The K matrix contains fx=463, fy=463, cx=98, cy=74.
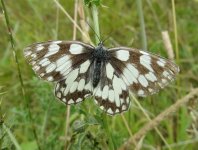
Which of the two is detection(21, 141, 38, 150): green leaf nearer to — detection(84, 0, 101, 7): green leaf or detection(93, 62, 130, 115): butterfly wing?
detection(93, 62, 130, 115): butterfly wing

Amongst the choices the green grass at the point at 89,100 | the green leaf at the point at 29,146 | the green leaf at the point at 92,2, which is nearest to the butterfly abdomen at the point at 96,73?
the green grass at the point at 89,100

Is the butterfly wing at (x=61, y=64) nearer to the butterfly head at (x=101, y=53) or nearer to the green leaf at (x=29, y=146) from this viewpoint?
the butterfly head at (x=101, y=53)

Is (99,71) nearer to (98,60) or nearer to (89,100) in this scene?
(98,60)

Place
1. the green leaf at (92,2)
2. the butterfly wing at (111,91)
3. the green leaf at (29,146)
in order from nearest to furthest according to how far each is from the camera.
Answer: the green leaf at (92,2)
the butterfly wing at (111,91)
the green leaf at (29,146)

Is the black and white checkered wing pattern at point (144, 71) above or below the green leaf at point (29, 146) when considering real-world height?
above

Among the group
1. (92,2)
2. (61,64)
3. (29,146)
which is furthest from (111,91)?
(29,146)

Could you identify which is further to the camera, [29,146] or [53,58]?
[29,146]

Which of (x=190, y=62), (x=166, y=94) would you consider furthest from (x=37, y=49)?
(x=190, y=62)
